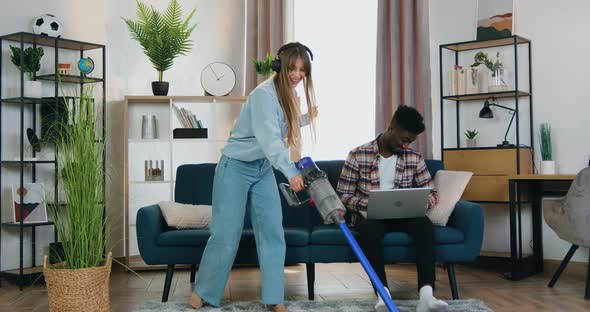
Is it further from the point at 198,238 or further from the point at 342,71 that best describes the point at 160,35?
the point at 198,238

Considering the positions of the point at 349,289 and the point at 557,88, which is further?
the point at 557,88

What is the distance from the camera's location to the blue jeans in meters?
3.08

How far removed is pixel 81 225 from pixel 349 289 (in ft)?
6.11

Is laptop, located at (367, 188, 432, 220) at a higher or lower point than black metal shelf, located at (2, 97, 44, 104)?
lower

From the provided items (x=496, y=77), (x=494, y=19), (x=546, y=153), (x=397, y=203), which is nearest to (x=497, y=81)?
(x=496, y=77)

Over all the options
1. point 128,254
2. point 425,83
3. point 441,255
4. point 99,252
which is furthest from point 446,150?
point 99,252

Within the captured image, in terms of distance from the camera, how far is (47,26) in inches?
184

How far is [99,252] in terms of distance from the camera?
2.78 metres

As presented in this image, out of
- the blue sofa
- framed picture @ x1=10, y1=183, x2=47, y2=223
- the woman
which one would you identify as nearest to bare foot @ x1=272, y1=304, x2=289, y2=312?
the woman

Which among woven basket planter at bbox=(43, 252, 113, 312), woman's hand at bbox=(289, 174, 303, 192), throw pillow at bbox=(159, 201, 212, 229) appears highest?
woman's hand at bbox=(289, 174, 303, 192)

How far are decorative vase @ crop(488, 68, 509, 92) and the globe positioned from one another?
2.97 metres

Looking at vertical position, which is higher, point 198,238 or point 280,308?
point 198,238

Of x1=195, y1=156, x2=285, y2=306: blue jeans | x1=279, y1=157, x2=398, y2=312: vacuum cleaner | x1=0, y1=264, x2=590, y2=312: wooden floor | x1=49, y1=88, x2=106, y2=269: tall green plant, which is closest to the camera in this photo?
x1=279, y1=157, x2=398, y2=312: vacuum cleaner

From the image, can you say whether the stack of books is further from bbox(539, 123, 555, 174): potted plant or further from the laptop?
bbox(539, 123, 555, 174): potted plant
